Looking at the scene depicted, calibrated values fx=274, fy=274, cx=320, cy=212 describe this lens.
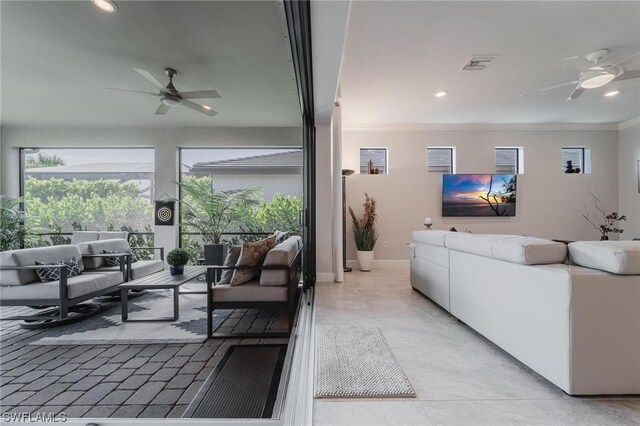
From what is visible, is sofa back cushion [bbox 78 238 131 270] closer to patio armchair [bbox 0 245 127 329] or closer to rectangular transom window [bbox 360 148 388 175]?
patio armchair [bbox 0 245 127 329]

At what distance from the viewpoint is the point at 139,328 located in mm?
2469

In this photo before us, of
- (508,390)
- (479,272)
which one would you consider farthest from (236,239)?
(508,390)

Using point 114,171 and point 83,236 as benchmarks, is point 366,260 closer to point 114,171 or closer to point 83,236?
point 83,236

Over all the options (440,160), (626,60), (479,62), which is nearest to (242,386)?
(479,62)

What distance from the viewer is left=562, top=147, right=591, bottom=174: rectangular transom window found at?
216 inches

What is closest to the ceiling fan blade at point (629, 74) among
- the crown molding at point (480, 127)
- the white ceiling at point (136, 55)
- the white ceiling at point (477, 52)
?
the white ceiling at point (477, 52)

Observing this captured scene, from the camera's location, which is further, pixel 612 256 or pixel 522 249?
pixel 522 249

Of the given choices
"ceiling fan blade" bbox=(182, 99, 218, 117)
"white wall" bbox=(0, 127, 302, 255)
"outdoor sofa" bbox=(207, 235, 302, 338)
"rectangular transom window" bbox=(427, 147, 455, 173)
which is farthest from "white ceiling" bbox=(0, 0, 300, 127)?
"rectangular transom window" bbox=(427, 147, 455, 173)

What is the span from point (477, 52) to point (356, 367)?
339 cm

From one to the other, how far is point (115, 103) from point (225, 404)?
4670 mm

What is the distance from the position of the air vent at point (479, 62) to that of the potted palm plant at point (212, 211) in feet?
12.2

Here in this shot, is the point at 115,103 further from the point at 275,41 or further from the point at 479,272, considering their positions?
the point at 479,272

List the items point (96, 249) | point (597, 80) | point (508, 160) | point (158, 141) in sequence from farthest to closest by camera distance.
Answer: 1. point (508, 160)
2. point (158, 141)
3. point (96, 249)
4. point (597, 80)

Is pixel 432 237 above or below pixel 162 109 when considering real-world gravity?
below
